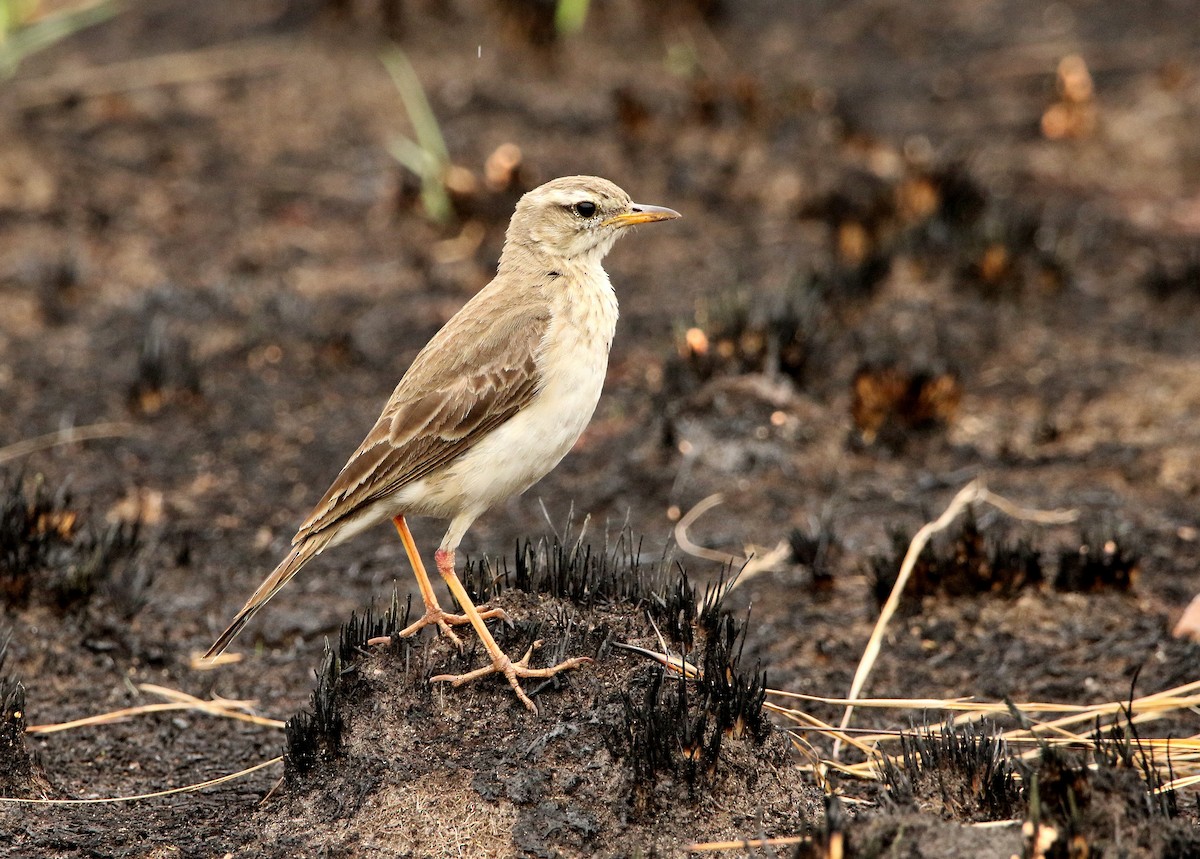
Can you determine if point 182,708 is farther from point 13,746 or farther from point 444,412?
point 444,412

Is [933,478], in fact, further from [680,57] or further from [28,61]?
[28,61]

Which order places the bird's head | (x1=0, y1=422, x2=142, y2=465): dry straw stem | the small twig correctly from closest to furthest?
the bird's head → the small twig → (x1=0, y1=422, x2=142, y2=465): dry straw stem

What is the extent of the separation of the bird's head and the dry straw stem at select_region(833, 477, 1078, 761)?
1.77m

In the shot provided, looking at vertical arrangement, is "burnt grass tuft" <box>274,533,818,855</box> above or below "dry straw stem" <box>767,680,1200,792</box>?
above

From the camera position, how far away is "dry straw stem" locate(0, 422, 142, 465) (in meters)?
7.66

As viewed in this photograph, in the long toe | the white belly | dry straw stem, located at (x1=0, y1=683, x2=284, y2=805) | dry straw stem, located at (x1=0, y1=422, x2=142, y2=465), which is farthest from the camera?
dry straw stem, located at (x1=0, y1=422, x2=142, y2=465)

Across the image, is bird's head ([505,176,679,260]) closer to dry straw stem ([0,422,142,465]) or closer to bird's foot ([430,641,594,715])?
bird's foot ([430,641,594,715])

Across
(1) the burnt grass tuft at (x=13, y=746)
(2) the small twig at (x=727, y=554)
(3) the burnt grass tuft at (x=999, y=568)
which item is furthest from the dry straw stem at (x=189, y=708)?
(3) the burnt grass tuft at (x=999, y=568)

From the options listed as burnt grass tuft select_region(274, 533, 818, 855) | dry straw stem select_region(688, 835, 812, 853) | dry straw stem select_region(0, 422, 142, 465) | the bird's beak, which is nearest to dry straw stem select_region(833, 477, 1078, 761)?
burnt grass tuft select_region(274, 533, 818, 855)

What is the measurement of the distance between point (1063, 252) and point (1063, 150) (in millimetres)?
2193

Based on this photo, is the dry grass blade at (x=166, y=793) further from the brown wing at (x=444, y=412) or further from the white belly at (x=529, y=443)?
the white belly at (x=529, y=443)

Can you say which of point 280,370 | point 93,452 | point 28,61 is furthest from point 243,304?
point 28,61

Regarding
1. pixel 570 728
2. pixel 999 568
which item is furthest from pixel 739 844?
pixel 999 568

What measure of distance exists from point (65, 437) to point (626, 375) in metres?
2.97
